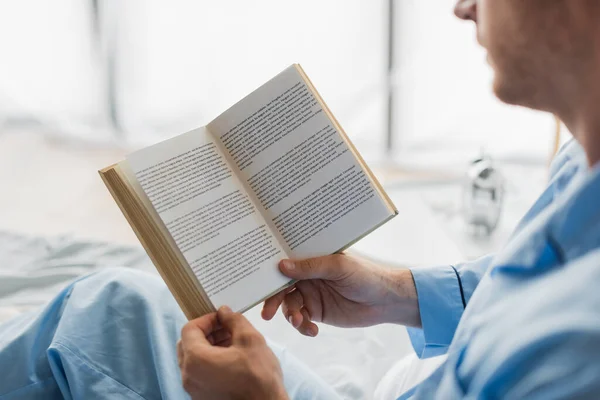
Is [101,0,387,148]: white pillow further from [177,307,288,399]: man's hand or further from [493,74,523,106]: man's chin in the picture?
[177,307,288,399]: man's hand

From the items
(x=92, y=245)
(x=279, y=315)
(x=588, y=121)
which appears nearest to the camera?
(x=588, y=121)

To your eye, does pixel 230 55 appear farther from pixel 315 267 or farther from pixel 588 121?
pixel 588 121

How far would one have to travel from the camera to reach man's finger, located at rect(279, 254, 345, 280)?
814mm

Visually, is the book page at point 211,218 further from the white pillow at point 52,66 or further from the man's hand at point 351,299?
the white pillow at point 52,66

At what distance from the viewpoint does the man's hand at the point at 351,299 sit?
35.6 inches

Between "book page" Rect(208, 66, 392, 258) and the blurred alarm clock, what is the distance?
3.06 feet

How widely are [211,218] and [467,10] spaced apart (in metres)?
0.37

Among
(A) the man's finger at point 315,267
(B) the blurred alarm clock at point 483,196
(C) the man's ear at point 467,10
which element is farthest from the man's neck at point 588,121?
(B) the blurred alarm clock at point 483,196

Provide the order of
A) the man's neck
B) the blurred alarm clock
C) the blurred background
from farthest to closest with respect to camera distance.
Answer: the blurred background, the blurred alarm clock, the man's neck

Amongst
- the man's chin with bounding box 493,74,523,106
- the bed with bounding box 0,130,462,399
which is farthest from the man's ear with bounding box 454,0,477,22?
the bed with bounding box 0,130,462,399

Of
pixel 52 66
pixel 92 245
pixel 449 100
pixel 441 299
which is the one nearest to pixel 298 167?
pixel 441 299

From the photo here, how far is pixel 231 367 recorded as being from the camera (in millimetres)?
688

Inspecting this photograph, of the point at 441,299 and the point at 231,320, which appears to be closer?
the point at 231,320

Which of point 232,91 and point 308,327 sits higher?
point 232,91
